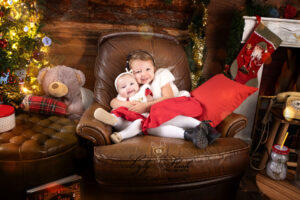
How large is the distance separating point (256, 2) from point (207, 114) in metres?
1.37

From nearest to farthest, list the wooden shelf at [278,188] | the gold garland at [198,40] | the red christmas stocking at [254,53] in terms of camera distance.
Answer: the wooden shelf at [278,188]
the red christmas stocking at [254,53]
the gold garland at [198,40]

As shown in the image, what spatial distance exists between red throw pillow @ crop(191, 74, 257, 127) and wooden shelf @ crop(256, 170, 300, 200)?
451 mm

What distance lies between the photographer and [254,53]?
218cm

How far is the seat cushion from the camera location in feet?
3.88

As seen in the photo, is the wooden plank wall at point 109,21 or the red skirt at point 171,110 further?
the wooden plank wall at point 109,21

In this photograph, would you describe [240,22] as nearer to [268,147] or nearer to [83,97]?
[268,147]

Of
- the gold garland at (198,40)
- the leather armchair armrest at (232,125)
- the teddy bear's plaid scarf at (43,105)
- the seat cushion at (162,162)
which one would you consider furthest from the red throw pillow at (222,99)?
the teddy bear's plaid scarf at (43,105)

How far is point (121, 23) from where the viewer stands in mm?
2312

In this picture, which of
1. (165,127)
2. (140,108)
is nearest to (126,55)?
(140,108)

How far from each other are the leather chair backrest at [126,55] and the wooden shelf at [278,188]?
0.98 meters

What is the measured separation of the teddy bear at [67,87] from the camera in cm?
180

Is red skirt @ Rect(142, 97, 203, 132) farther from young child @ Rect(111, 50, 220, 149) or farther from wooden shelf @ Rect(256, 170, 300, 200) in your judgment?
wooden shelf @ Rect(256, 170, 300, 200)

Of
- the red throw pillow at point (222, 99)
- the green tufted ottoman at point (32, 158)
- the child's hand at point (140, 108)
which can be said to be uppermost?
the red throw pillow at point (222, 99)

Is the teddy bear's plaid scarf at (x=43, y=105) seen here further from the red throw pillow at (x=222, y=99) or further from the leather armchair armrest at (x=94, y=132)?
the red throw pillow at (x=222, y=99)
